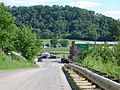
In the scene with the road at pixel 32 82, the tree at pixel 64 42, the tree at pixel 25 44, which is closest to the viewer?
the road at pixel 32 82

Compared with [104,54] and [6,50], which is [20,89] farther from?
[6,50]

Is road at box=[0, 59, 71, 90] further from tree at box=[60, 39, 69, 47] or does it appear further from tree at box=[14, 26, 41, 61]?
tree at box=[60, 39, 69, 47]

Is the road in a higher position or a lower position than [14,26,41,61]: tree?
lower

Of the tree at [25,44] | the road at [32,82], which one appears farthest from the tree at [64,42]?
the road at [32,82]

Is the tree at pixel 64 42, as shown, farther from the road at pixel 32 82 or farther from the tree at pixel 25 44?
the road at pixel 32 82

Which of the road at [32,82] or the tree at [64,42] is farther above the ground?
the tree at [64,42]

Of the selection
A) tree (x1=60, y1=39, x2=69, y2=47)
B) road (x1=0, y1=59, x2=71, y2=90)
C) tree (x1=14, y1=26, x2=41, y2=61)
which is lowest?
road (x1=0, y1=59, x2=71, y2=90)

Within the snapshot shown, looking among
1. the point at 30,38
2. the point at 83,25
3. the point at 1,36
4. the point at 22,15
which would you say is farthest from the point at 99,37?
the point at 1,36

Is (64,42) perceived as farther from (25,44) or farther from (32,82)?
(32,82)

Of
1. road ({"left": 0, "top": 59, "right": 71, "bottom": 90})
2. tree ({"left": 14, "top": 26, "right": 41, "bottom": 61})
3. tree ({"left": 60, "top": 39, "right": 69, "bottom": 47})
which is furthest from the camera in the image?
tree ({"left": 60, "top": 39, "right": 69, "bottom": 47})

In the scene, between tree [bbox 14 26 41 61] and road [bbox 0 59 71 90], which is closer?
road [bbox 0 59 71 90]

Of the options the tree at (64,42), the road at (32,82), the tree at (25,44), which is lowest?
the road at (32,82)

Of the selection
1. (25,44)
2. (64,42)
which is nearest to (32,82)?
(25,44)

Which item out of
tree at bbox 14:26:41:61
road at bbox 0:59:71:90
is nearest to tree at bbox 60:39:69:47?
tree at bbox 14:26:41:61
